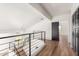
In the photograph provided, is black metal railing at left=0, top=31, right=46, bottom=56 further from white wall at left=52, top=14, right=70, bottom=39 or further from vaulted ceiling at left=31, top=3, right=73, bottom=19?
vaulted ceiling at left=31, top=3, right=73, bottom=19

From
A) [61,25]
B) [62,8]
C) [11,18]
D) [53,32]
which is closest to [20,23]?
[11,18]

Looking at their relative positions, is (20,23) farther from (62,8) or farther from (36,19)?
(62,8)

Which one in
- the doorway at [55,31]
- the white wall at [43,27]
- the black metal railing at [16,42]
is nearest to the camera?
the black metal railing at [16,42]

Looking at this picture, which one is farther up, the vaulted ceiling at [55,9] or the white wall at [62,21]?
the vaulted ceiling at [55,9]

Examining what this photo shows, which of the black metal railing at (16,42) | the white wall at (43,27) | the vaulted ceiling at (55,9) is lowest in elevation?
the black metal railing at (16,42)

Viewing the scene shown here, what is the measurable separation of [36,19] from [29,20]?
155 millimetres

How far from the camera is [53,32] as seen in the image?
210 centimetres

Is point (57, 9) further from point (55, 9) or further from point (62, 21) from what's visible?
point (62, 21)

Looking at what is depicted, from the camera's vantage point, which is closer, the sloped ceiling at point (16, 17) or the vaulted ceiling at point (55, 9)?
the sloped ceiling at point (16, 17)

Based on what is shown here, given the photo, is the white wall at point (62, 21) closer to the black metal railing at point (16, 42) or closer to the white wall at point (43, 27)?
the white wall at point (43, 27)

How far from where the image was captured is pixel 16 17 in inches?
79.7

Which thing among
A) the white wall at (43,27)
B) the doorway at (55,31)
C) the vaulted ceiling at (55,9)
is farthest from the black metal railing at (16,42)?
the vaulted ceiling at (55,9)

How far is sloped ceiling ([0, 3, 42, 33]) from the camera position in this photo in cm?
179

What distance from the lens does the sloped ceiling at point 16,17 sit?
1.79 m
